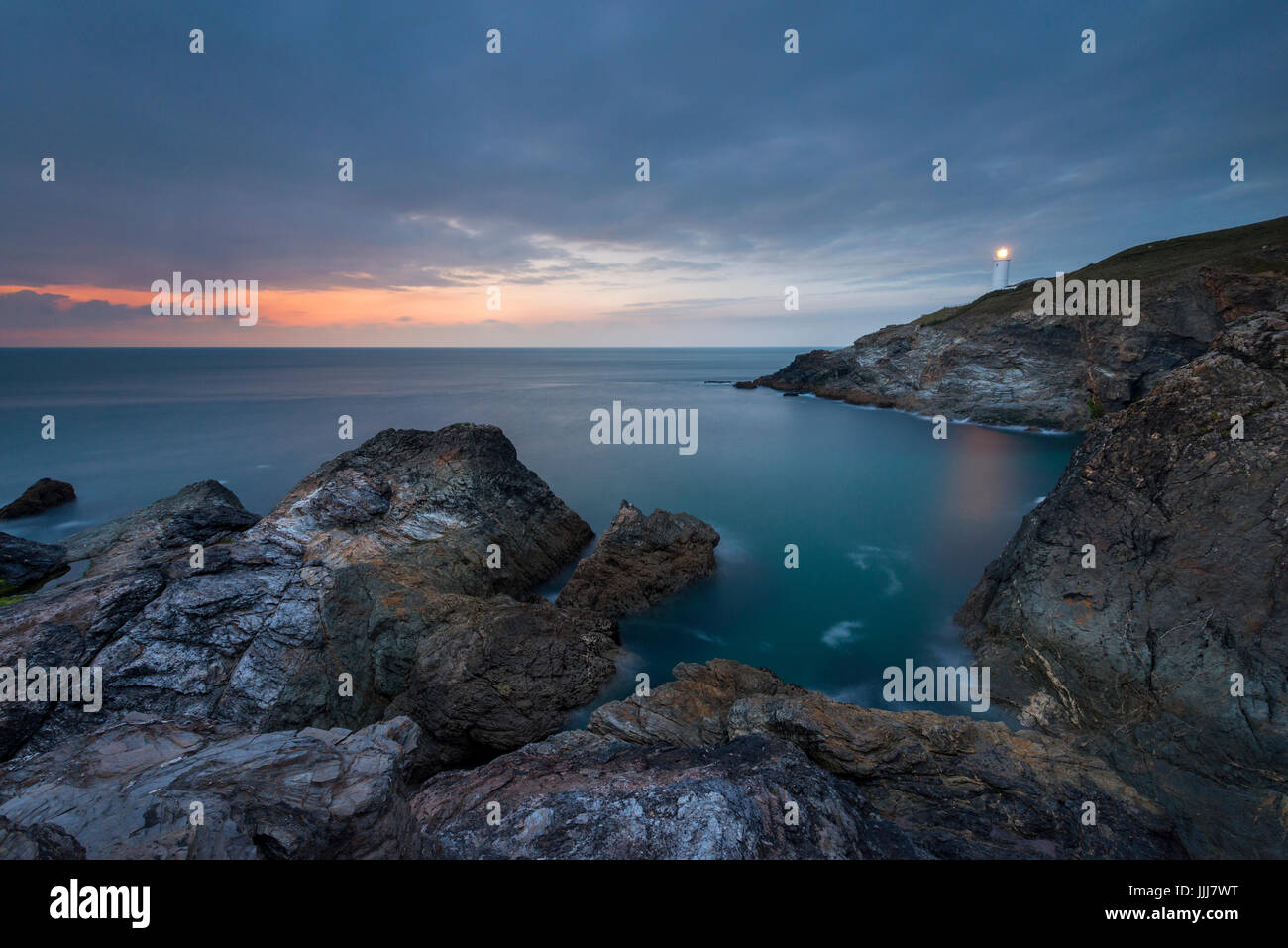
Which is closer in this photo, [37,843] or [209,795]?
[37,843]

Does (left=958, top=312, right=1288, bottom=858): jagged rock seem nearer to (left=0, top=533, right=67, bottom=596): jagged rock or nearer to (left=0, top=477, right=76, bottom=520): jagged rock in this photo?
(left=0, top=533, right=67, bottom=596): jagged rock

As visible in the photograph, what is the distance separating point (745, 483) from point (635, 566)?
14621 mm

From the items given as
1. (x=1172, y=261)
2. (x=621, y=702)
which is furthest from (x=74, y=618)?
(x=1172, y=261)

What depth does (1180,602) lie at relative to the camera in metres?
9.59

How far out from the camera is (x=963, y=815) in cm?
691

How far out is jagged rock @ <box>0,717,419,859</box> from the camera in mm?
4348

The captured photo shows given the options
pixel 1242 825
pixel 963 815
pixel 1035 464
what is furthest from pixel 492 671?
pixel 1035 464

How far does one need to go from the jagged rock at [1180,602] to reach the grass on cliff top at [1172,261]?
3022cm

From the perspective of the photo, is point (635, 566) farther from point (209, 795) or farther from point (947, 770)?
point (209, 795)

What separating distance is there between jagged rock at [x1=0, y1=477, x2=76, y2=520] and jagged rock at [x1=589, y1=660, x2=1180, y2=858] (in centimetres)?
3228

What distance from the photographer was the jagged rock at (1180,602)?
25.8 ft

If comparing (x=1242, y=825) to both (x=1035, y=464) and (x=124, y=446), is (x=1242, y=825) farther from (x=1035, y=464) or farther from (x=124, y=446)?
(x=124, y=446)

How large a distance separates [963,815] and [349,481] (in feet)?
53.0
